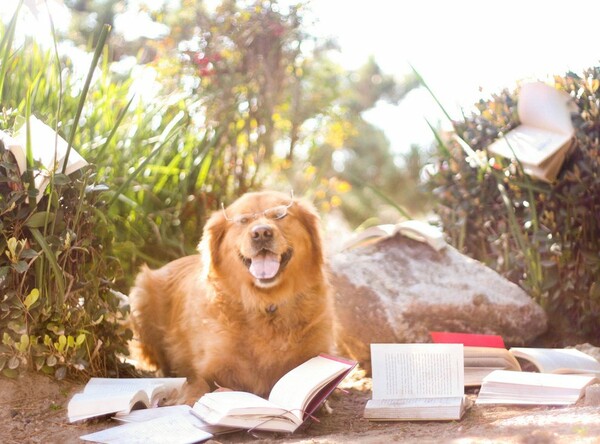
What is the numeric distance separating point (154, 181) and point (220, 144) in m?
0.82

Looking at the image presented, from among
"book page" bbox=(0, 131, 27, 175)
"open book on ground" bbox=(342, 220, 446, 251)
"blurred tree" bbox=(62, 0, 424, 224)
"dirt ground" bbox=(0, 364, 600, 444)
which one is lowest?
"dirt ground" bbox=(0, 364, 600, 444)

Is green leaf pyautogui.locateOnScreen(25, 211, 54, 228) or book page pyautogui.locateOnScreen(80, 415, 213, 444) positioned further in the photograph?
green leaf pyautogui.locateOnScreen(25, 211, 54, 228)

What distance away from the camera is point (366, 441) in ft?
9.69

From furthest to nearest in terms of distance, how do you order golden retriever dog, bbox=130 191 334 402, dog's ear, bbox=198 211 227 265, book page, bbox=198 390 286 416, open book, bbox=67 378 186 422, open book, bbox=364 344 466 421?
dog's ear, bbox=198 211 227 265
golden retriever dog, bbox=130 191 334 402
open book, bbox=364 344 466 421
open book, bbox=67 378 186 422
book page, bbox=198 390 286 416

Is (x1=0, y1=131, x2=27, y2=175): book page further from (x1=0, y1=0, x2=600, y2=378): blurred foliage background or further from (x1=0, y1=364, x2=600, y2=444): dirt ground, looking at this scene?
(x1=0, y1=364, x2=600, y2=444): dirt ground

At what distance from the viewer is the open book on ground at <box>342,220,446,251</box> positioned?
16.8 feet

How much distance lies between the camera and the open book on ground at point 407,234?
5.12 meters

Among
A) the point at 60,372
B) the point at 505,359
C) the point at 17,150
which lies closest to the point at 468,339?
the point at 505,359

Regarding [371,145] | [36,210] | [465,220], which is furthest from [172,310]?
[371,145]

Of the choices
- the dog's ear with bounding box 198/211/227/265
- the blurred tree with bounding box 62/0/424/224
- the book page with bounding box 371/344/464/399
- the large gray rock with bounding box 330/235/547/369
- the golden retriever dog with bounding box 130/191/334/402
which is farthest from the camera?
the blurred tree with bounding box 62/0/424/224

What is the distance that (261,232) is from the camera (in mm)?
3721

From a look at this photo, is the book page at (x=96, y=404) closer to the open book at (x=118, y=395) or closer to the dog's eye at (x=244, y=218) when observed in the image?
the open book at (x=118, y=395)

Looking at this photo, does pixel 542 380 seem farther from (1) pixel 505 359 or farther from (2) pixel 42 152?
(2) pixel 42 152

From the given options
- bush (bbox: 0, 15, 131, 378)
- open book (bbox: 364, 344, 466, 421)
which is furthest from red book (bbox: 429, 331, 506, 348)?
bush (bbox: 0, 15, 131, 378)
